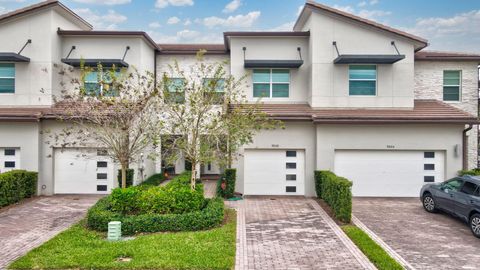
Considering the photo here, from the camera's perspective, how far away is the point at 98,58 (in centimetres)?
1750

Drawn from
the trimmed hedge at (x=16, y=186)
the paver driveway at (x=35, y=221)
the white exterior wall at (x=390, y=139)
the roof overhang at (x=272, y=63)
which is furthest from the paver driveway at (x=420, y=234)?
the trimmed hedge at (x=16, y=186)

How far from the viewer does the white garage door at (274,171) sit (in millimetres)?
16062

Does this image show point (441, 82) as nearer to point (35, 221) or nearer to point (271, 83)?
point (271, 83)

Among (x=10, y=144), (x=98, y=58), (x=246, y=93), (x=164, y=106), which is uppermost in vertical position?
(x=98, y=58)

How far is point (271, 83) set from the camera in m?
17.8

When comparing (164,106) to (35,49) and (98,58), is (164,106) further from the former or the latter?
(35,49)

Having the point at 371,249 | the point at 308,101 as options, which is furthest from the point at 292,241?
the point at 308,101

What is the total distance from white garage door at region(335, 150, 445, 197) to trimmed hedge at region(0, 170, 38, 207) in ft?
44.9

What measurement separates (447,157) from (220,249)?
1207cm

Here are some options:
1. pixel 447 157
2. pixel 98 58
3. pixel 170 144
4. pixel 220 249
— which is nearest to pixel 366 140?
pixel 447 157

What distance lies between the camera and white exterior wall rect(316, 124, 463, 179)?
15602 mm

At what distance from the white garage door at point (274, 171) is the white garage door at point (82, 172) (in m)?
6.67

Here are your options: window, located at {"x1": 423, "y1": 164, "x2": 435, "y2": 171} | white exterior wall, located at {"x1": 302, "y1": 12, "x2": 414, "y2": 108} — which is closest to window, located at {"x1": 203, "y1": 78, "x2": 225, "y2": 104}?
white exterior wall, located at {"x1": 302, "y1": 12, "x2": 414, "y2": 108}

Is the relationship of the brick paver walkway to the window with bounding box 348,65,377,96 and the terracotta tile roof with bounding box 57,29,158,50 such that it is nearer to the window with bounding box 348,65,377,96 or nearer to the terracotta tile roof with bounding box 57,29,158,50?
the window with bounding box 348,65,377,96
